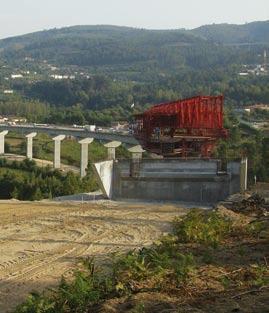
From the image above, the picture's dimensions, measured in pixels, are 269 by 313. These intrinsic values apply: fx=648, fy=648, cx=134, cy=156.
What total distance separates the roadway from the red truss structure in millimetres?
22585

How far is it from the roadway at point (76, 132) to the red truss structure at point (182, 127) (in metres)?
22.6

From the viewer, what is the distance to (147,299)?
7246 mm

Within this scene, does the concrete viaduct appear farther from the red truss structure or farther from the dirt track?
the dirt track

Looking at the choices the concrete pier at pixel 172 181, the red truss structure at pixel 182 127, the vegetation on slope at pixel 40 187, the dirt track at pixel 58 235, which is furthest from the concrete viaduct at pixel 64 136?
the dirt track at pixel 58 235

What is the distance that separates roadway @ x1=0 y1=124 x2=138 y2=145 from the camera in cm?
6053

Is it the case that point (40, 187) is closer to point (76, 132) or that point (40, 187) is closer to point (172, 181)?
point (172, 181)

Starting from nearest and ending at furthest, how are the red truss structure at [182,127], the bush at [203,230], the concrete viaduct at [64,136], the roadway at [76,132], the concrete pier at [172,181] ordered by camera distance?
1. the bush at [203,230]
2. the concrete pier at [172,181]
3. the red truss structure at [182,127]
4. the concrete viaduct at [64,136]
5. the roadway at [76,132]

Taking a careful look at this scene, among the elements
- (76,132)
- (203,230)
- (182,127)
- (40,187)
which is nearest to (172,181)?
(182,127)

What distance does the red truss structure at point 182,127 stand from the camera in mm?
32219

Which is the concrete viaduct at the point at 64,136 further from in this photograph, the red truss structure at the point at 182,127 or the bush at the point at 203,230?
the bush at the point at 203,230

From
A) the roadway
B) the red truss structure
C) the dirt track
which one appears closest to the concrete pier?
the dirt track

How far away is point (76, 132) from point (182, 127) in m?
35.5

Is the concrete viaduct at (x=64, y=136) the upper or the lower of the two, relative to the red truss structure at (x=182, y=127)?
lower

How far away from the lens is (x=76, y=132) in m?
67.3
